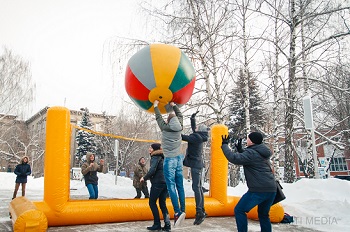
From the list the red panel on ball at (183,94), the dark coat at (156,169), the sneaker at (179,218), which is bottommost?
the sneaker at (179,218)

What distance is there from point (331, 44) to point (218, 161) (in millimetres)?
5880

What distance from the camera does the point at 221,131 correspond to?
650 centimetres

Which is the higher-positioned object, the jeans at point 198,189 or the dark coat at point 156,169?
the dark coat at point 156,169

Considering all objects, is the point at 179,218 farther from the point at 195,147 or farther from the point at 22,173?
the point at 22,173

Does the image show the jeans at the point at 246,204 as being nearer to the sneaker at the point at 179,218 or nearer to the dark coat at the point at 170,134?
the sneaker at the point at 179,218

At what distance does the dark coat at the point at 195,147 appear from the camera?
4.73 metres

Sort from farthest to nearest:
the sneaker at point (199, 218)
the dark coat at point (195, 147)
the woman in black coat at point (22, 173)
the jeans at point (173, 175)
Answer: the woman in black coat at point (22, 173) → the dark coat at point (195, 147) → the sneaker at point (199, 218) → the jeans at point (173, 175)

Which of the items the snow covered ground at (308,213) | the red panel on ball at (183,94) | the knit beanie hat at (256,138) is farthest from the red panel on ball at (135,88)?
the snow covered ground at (308,213)

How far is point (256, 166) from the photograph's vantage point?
357cm

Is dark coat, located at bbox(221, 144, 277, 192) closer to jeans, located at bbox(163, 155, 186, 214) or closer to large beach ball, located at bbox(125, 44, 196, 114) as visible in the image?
jeans, located at bbox(163, 155, 186, 214)

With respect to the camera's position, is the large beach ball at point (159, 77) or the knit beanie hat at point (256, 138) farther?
the large beach ball at point (159, 77)

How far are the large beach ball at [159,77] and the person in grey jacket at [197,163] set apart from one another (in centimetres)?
56

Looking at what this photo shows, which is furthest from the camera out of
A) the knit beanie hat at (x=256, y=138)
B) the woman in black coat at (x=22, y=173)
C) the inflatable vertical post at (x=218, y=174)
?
the woman in black coat at (x=22, y=173)

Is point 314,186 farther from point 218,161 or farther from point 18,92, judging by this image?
point 18,92
